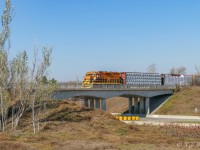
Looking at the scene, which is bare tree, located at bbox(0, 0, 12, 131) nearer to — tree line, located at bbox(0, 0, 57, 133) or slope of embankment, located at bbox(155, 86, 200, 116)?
tree line, located at bbox(0, 0, 57, 133)

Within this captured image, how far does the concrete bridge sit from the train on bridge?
3684mm

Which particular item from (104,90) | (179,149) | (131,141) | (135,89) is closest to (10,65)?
(131,141)

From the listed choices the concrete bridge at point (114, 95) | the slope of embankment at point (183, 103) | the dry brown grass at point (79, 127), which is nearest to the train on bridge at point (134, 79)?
the concrete bridge at point (114, 95)

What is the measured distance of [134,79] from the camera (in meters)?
104

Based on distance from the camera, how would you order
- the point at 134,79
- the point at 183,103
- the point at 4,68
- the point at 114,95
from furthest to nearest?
the point at 134,79 < the point at 183,103 < the point at 114,95 < the point at 4,68

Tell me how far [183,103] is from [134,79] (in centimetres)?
1953

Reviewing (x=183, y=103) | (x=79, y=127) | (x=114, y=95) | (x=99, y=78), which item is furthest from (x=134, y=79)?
(x=79, y=127)

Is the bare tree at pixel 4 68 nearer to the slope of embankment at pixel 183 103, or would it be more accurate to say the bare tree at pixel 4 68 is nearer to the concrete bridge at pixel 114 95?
the concrete bridge at pixel 114 95

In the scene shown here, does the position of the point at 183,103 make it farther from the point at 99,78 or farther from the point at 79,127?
the point at 79,127

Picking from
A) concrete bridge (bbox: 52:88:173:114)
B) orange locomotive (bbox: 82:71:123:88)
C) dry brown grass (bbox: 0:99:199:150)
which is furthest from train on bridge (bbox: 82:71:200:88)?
dry brown grass (bbox: 0:99:199:150)

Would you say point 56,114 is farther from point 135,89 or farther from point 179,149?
point 135,89

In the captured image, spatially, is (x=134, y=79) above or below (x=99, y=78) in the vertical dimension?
below

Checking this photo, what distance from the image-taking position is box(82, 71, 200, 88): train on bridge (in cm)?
9207

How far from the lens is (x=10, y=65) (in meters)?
37.9
